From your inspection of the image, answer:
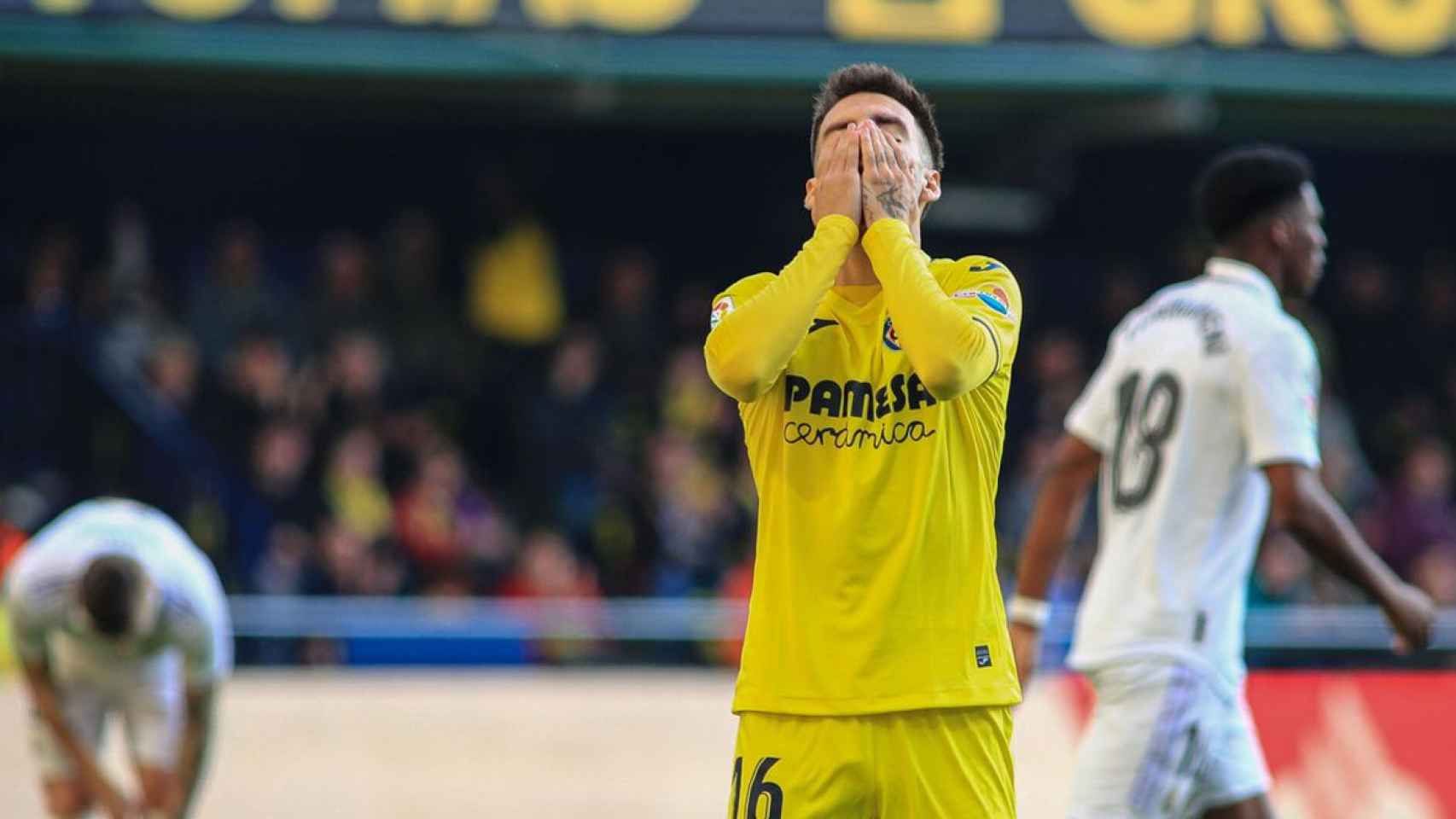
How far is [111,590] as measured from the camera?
7.62 meters

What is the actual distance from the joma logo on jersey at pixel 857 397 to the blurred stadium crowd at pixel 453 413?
892cm

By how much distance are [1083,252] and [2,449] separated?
A: 816cm

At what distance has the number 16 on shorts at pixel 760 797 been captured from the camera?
3830 millimetres

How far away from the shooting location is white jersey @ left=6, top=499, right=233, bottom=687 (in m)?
8.02

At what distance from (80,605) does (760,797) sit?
4.75 metres

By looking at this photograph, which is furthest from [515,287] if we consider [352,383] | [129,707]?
[129,707]

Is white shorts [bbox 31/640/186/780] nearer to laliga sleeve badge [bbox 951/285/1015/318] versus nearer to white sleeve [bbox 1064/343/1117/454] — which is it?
white sleeve [bbox 1064/343/1117/454]

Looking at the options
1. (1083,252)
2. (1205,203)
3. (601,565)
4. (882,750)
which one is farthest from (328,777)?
(1083,252)

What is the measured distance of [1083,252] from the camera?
17.0m

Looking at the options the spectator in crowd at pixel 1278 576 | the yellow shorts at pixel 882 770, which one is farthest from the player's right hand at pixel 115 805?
the spectator in crowd at pixel 1278 576

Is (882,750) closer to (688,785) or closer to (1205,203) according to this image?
(1205,203)

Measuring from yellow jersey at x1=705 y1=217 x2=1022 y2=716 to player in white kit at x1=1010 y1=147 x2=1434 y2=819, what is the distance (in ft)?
4.42

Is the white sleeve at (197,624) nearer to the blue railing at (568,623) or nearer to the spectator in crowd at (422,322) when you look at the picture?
the blue railing at (568,623)

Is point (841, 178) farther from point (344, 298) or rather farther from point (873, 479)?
point (344, 298)
